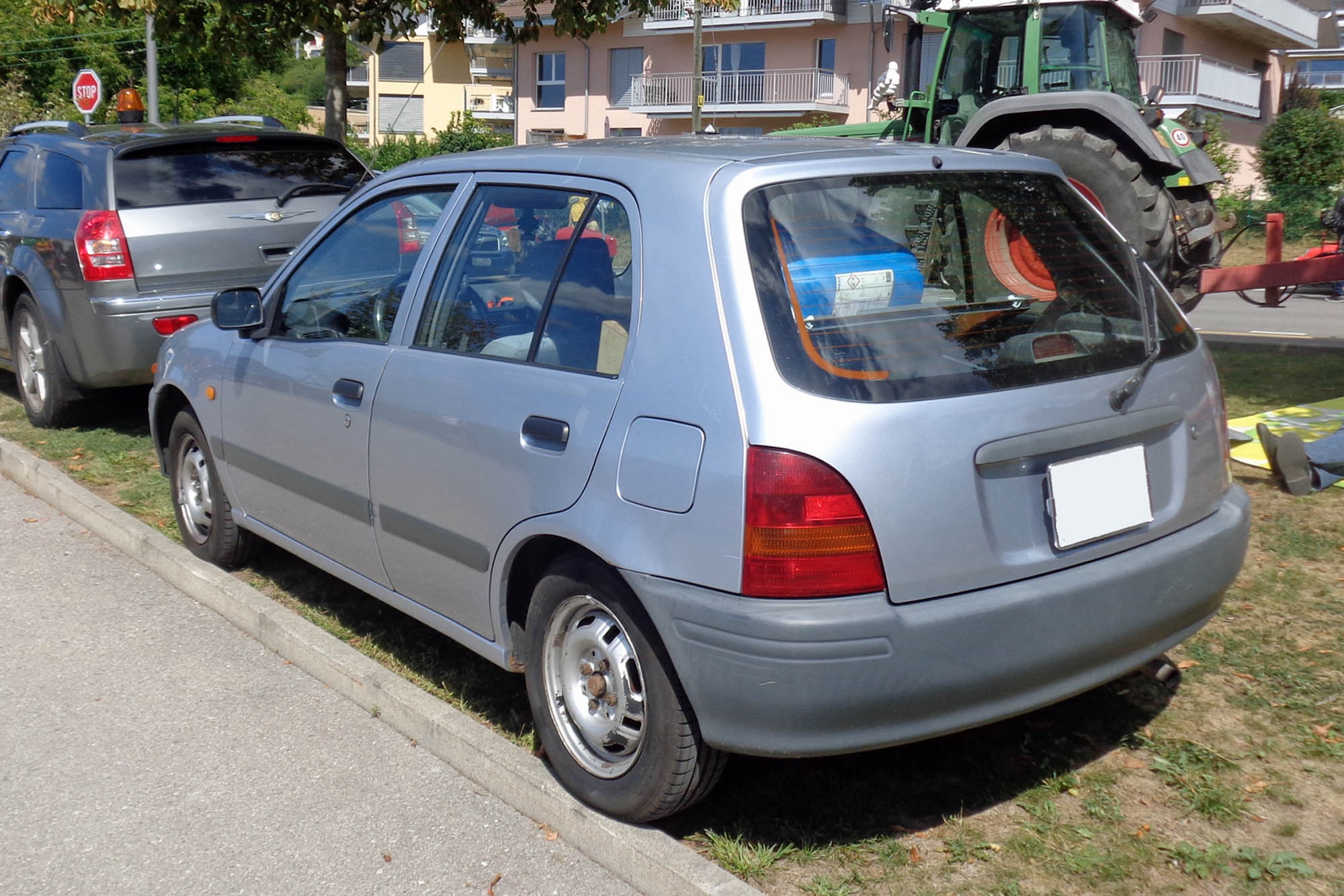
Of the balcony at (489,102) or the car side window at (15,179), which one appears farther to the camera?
the balcony at (489,102)

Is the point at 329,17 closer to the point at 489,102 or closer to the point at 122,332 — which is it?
the point at 122,332

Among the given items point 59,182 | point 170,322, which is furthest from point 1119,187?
point 59,182

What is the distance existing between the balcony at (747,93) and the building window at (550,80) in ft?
13.2

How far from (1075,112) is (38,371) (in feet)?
23.9

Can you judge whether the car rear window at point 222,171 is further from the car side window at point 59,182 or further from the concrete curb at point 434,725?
the concrete curb at point 434,725

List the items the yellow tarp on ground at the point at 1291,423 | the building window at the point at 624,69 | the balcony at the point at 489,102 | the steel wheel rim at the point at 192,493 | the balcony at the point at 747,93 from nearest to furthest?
1. the steel wheel rim at the point at 192,493
2. the yellow tarp on ground at the point at 1291,423
3. the balcony at the point at 747,93
4. the building window at the point at 624,69
5. the balcony at the point at 489,102

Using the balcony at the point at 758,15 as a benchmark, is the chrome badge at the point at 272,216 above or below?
below

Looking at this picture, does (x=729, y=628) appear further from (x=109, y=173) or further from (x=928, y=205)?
(x=109, y=173)

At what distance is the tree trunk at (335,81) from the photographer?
35.6 ft

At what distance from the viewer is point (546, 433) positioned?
3.36m

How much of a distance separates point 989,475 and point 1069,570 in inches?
13.6

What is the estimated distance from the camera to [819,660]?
9.37ft

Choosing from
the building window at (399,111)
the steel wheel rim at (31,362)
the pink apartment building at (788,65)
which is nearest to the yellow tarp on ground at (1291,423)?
the steel wheel rim at (31,362)

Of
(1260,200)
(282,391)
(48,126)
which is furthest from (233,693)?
(1260,200)
